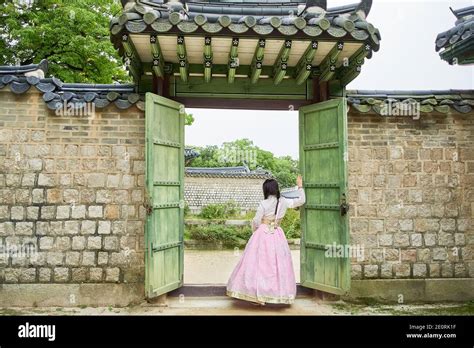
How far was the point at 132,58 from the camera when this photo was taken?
4.86 meters

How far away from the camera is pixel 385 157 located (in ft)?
18.7

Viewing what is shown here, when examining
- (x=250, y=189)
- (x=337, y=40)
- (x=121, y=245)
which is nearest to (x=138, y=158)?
(x=121, y=245)

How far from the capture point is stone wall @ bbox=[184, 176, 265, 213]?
1898 centimetres

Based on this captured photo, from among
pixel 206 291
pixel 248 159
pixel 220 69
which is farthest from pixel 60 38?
pixel 248 159

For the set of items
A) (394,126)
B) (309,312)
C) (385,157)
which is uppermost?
(394,126)

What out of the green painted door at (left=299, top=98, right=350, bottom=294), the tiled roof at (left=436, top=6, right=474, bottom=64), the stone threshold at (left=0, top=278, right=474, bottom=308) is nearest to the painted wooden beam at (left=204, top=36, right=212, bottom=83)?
the green painted door at (left=299, top=98, right=350, bottom=294)

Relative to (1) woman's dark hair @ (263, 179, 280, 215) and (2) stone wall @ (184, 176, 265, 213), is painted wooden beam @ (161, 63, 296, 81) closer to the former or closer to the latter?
(1) woman's dark hair @ (263, 179, 280, 215)

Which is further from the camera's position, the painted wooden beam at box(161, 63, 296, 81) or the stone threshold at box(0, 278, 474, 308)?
the painted wooden beam at box(161, 63, 296, 81)

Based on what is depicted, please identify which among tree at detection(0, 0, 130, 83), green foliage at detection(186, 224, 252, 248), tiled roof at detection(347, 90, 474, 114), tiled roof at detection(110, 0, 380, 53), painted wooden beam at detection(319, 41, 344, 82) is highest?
tree at detection(0, 0, 130, 83)

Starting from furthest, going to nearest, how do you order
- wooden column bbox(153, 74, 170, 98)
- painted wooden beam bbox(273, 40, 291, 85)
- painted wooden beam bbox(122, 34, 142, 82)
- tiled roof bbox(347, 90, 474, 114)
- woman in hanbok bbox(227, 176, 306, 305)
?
1. tiled roof bbox(347, 90, 474, 114)
2. wooden column bbox(153, 74, 170, 98)
3. woman in hanbok bbox(227, 176, 306, 305)
4. painted wooden beam bbox(273, 40, 291, 85)
5. painted wooden beam bbox(122, 34, 142, 82)

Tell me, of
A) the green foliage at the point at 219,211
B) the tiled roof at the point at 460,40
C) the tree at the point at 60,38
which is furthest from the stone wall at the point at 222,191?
the tiled roof at the point at 460,40

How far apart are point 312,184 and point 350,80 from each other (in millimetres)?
1533

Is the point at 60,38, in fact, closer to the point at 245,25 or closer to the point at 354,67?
the point at 245,25
